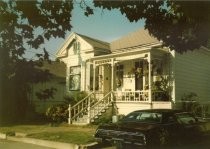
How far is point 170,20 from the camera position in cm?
1286

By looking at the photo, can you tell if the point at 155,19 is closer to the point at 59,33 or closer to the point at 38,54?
the point at 59,33

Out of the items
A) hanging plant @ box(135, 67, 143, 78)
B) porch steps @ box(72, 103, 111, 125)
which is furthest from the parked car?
hanging plant @ box(135, 67, 143, 78)

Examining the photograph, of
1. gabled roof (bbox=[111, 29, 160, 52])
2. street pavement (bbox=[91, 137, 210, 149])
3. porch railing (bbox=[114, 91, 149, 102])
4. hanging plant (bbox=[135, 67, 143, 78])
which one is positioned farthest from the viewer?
gabled roof (bbox=[111, 29, 160, 52])

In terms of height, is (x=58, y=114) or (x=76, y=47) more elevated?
(x=76, y=47)

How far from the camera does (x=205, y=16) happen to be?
11.6 meters

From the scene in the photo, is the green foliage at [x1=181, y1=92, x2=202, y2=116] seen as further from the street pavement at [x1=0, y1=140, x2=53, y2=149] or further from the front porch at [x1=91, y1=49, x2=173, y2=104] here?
the street pavement at [x1=0, y1=140, x2=53, y2=149]

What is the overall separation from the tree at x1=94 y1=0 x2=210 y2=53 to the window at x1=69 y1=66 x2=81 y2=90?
54.8 ft

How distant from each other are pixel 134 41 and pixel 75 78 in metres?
5.72

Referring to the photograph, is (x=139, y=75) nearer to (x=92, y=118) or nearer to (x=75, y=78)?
(x=92, y=118)

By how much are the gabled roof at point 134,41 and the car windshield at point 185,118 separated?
37.3ft

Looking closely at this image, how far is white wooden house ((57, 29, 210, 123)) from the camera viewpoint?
75.7 feet

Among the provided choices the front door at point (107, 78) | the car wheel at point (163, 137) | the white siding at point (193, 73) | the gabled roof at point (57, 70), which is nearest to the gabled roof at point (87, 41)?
the front door at point (107, 78)

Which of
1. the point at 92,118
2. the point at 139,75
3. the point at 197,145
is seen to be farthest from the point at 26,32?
the point at 139,75

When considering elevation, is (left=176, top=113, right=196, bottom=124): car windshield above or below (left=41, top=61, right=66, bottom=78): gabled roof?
below
